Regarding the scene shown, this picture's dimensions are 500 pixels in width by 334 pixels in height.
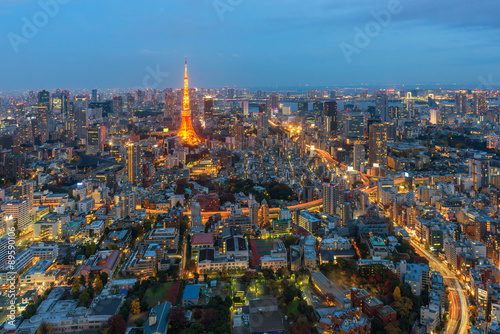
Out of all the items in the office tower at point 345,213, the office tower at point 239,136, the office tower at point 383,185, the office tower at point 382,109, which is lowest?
the office tower at point 345,213

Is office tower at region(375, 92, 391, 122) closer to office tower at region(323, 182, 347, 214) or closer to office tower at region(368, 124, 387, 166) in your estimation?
office tower at region(368, 124, 387, 166)

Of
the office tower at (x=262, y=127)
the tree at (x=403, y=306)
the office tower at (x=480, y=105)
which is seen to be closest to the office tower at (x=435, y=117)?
the office tower at (x=480, y=105)

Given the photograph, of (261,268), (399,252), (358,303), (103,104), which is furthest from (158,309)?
(103,104)

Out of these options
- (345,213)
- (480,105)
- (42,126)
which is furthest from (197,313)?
(480,105)

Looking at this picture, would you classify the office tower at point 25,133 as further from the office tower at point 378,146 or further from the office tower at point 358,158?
the office tower at point 378,146

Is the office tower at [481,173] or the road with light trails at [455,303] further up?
the office tower at [481,173]

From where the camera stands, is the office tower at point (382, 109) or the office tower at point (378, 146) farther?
the office tower at point (382, 109)

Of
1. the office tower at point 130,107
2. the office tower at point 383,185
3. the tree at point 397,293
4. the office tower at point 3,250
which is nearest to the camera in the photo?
the tree at point 397,293
